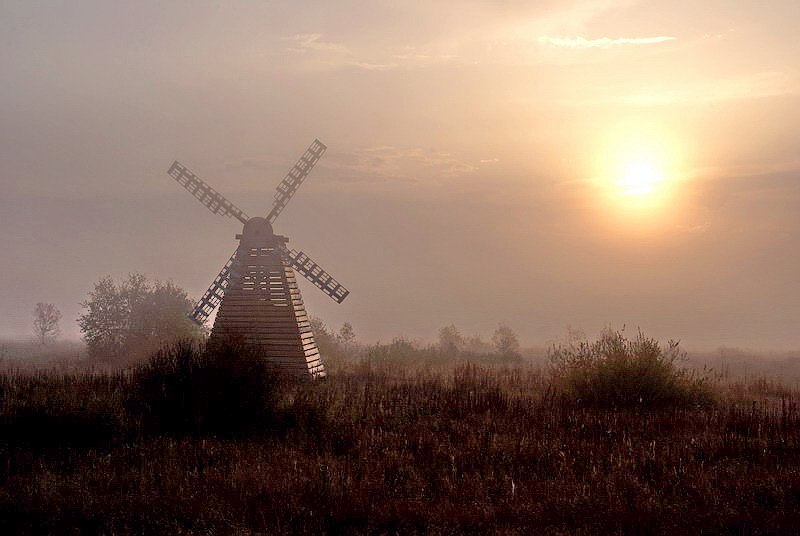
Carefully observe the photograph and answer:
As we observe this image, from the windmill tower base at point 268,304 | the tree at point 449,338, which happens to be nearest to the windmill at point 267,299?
the windmill tower base at point 268,304

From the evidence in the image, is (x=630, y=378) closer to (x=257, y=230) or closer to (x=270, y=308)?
(x=270, y=308)

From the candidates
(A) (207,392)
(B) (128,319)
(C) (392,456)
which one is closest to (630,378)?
(C) (392,456)

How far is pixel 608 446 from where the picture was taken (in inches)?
412

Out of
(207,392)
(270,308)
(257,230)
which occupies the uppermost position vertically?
(257,230)

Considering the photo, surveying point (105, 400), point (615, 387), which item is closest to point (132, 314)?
point (105, 400)

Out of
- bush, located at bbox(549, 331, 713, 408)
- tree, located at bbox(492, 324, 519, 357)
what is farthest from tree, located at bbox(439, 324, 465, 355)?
bush, located at bbox(549, 331, 713, 408)

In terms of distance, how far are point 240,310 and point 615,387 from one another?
1085cm

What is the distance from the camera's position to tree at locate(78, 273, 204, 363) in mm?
28953

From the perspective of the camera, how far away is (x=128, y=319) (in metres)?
29.3

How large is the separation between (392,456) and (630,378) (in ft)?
24.4

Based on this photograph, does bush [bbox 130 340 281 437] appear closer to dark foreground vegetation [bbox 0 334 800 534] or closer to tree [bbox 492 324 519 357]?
dark foreground vegetation [bbox 0 334 800 534]

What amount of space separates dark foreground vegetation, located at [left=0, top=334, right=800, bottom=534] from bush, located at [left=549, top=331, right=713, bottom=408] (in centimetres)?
4

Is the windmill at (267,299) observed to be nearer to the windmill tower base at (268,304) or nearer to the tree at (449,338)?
the windmill tower base at (268,304)

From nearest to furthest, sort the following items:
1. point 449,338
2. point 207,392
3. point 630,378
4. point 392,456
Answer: point 392,456
point 207,392
point 630,378
point 449,338
